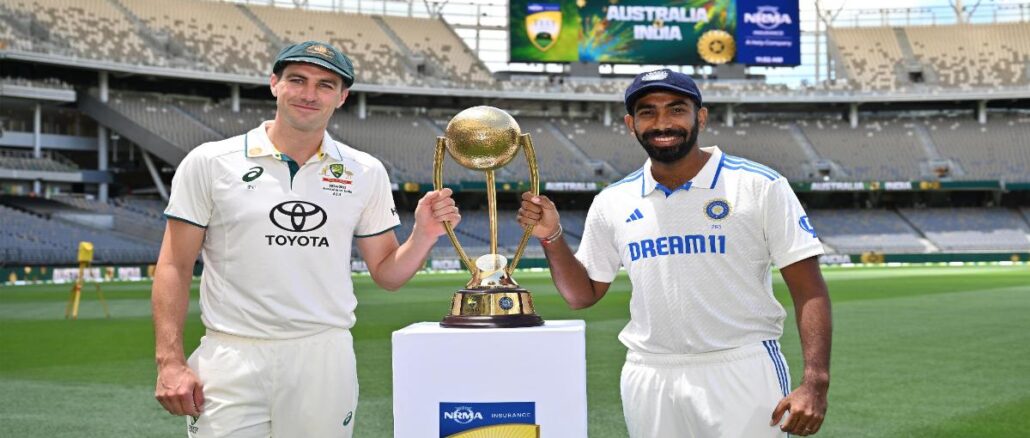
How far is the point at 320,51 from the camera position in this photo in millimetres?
3504

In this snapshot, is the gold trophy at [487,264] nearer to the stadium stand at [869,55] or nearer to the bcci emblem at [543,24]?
the bcci emblem at [543,24]

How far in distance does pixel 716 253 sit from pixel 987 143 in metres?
60.0

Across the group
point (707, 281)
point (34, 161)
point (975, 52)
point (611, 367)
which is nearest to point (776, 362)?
point (707, 281)

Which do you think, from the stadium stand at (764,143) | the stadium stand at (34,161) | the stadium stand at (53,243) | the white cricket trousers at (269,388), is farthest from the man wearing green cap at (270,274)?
the stadium stand at (764,143)

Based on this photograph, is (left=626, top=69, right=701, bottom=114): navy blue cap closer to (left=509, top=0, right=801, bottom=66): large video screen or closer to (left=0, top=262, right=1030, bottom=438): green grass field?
(left=0, top=262, right=1030, bottom=438): green grass field

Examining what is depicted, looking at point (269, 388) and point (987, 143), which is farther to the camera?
point (987, 143)

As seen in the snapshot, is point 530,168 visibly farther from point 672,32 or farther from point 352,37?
point 352,37

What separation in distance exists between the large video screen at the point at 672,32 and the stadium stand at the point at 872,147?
7580mm

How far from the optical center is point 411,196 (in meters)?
53.6

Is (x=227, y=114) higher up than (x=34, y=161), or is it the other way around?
(x=227, y=114)

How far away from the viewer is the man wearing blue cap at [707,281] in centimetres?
A: 350

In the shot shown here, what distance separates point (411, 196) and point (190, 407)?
165ft

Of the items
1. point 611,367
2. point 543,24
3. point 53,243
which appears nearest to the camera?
point 611,367

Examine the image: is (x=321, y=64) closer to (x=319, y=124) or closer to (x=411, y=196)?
(x=319, y=124)
